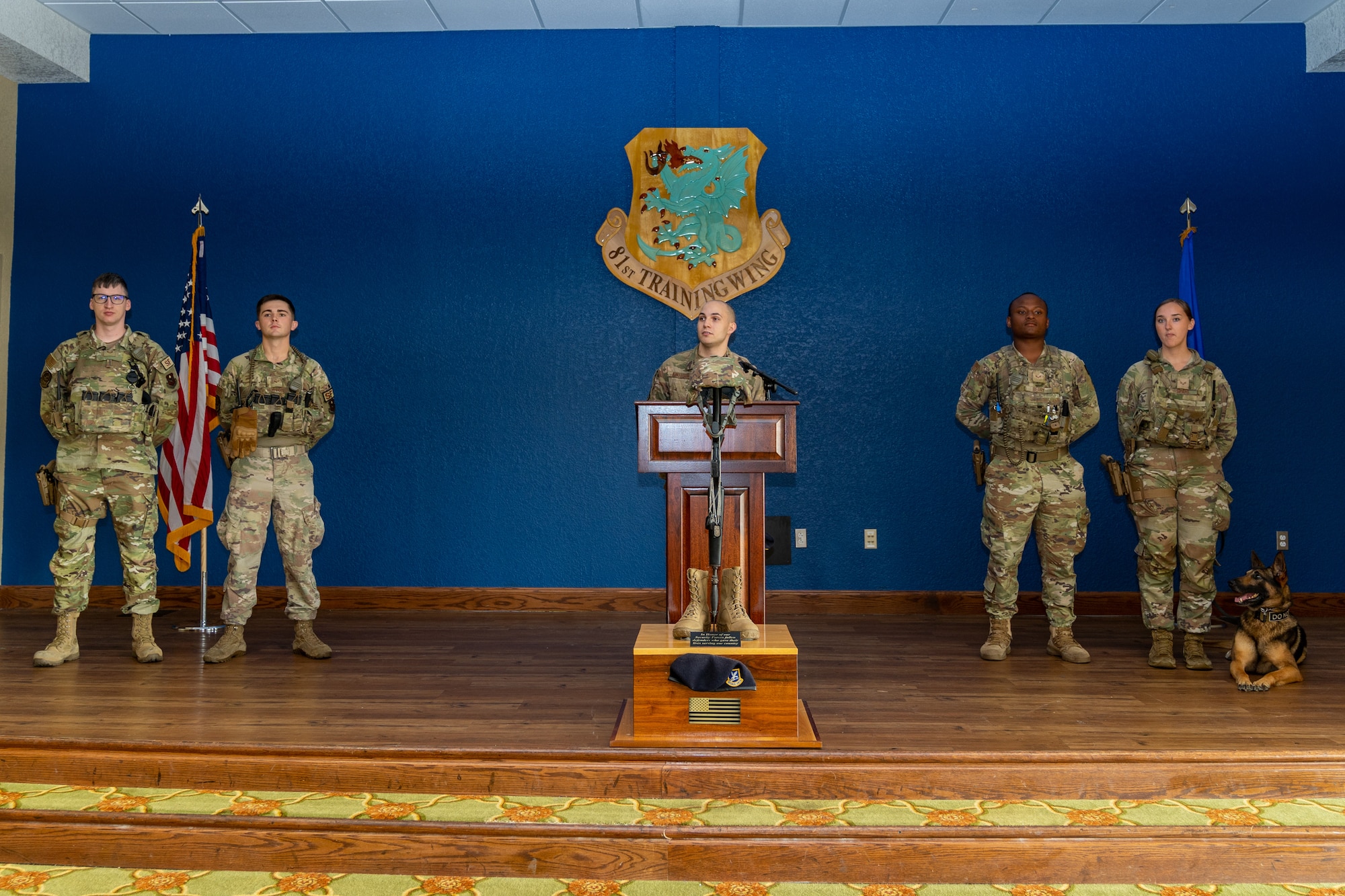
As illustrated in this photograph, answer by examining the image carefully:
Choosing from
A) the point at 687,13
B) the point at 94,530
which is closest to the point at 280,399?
the point at 94,530

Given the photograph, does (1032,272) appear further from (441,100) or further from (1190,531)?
(441,100)

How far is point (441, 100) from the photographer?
5.49m

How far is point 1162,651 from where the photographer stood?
3.91 meters

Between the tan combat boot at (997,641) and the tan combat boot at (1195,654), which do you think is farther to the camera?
the tan combat boot at (997,641)

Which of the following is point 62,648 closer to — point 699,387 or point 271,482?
point 271,482

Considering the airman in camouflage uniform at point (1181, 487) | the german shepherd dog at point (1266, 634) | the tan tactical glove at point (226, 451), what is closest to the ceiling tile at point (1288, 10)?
the airman in camouflage uniform at point (1181, 487)

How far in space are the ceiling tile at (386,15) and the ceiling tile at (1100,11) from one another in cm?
376

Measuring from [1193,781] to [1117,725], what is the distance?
1.21 ft

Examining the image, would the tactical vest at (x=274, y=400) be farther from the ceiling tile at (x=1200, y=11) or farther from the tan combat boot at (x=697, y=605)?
the ceiling tile at (x=1200, y=11)

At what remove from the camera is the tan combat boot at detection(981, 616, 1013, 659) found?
4047mm

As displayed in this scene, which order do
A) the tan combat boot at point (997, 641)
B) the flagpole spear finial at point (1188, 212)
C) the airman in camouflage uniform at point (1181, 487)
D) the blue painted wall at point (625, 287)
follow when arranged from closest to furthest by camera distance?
1. the airman in camouflage uniform at point (1181, 487)
2. the tan combat boot at point (997, 641)
3. the flagpole spear finial at point (1188, 212)
4. the blue painted wall at point (625, 287)

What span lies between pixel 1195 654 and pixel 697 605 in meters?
2.44

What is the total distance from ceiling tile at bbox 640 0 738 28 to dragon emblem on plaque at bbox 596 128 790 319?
0.65 meters

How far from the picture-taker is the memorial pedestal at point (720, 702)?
2752mm
